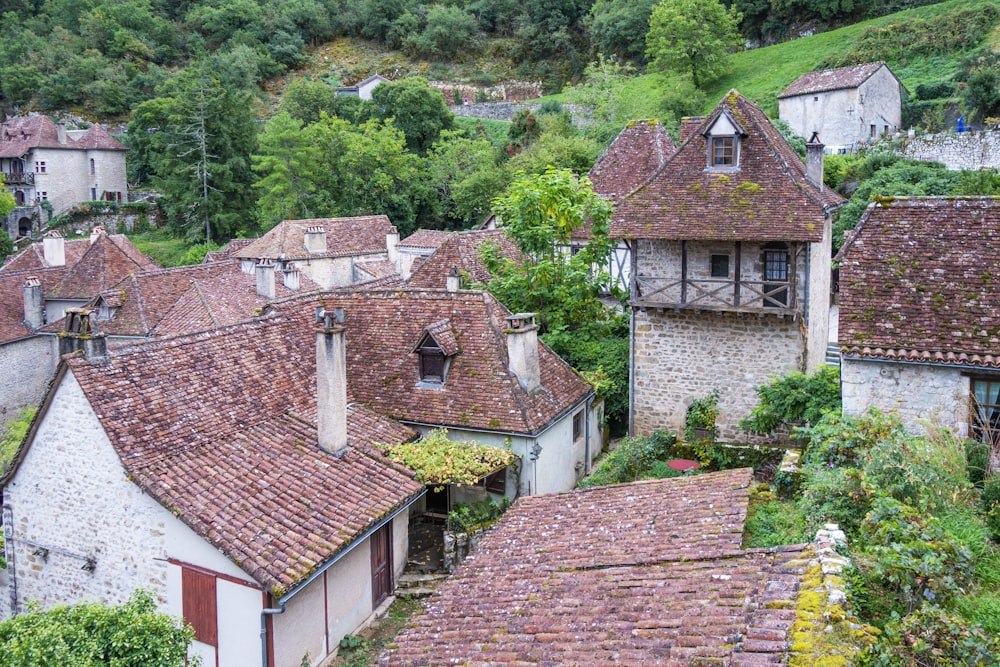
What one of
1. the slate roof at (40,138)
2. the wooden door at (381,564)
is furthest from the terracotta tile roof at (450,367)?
the slate roof at (40,138)

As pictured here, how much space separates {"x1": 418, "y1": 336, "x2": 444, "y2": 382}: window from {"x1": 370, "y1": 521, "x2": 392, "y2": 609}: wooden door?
4673 millimetres

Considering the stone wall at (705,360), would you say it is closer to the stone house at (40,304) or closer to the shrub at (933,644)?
the shrub at (933,644)

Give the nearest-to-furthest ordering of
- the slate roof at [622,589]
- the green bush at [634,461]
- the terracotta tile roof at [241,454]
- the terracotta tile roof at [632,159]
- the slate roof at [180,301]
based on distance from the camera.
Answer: the slate roof at [622,589] → the terracotta tile roof at [241,454] → the green bush at [634,461] → the slate roof at [180,301] → the terracotta tile roof at [632,159]

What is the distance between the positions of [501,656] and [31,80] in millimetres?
99209

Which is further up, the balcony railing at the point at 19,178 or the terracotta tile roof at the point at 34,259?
the balcony railing at the point at 19,178

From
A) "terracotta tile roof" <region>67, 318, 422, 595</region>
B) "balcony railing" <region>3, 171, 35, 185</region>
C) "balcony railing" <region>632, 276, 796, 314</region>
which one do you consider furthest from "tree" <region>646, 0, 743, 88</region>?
"balcony railing" <region>3, 171, 35, 185</region>

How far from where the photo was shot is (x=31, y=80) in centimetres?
8675

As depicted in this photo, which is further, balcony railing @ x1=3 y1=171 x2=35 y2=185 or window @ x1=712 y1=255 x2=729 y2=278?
balcony railing @ x1=3 y1=171 x2=35 y2=185

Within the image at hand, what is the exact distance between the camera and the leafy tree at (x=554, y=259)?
24688mm

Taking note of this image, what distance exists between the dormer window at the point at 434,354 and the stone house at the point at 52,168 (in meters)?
66.5

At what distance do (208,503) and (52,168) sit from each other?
71467 millimetres

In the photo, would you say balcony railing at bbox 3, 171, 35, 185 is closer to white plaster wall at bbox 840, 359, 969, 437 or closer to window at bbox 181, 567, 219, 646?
window at bbox 181, 567, 219, 646

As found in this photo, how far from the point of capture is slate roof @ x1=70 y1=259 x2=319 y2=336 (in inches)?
1094

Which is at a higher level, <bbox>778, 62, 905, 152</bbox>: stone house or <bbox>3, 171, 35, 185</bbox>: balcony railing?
<bbox>778, 62, 905, 152</bbox>: stone house
